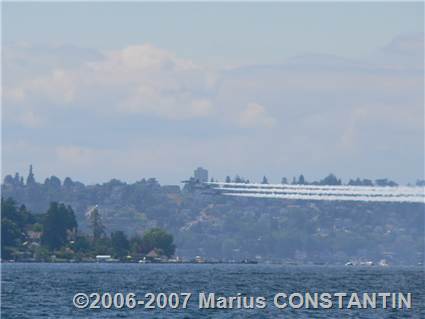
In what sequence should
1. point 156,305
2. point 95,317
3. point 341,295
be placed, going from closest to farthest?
point 95,317 < point 156,305 < point 341,295

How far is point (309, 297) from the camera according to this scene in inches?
7436

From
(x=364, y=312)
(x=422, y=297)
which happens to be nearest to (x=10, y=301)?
(x=364, y=312)

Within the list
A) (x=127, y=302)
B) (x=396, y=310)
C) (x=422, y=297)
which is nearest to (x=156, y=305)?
(x=127, y=302)

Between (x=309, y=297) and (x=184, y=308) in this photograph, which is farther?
(x=309, y=297)

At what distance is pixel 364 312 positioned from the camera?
531 feet

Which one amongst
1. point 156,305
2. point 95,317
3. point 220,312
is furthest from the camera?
point 156,305

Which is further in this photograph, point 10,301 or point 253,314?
point 10,301

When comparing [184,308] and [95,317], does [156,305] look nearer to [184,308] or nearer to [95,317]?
[184,308]

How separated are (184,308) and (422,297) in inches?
1785

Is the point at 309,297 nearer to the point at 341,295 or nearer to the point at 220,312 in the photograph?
the point at 341,295

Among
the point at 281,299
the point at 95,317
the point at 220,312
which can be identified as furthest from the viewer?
the point at 281,299

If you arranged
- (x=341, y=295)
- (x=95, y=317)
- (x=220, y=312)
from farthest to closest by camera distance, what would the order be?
(x=341, y=295)
(x=220, y=312)
(x=95, y=317)

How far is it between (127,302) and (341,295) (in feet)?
111

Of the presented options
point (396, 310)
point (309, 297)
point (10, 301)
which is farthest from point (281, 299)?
point (10, 301)
